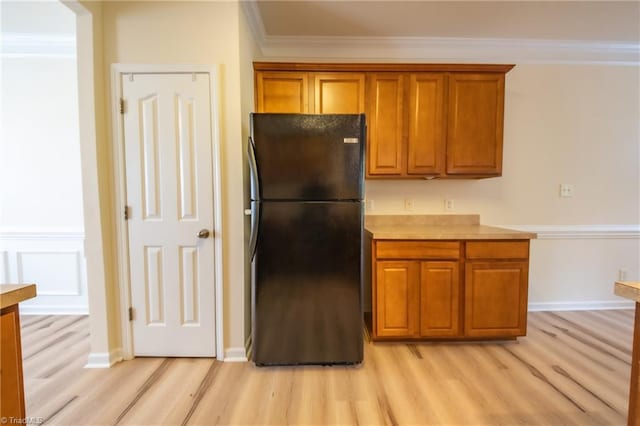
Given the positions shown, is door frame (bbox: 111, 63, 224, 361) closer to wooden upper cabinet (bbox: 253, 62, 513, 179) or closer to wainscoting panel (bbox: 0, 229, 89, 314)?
wooden upper cabinet (bbox: 253, 62, 513, 179)

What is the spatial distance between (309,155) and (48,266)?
9.44 feet

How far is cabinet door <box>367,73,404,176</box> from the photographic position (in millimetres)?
2232

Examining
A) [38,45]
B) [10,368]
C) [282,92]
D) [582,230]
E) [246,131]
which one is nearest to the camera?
[10,368]

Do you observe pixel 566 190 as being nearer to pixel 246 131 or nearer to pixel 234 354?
pixel 246 131

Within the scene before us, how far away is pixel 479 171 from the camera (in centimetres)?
229

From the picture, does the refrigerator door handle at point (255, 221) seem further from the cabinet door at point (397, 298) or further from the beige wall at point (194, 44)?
the cabinet door at point (397, 298)

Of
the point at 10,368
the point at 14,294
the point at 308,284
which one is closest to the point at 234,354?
the point at 308,284

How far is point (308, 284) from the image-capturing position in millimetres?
1776

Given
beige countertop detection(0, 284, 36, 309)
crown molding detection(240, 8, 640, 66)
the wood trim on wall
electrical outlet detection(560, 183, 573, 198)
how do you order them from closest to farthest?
1. beige countertop detection(0, 284, 36, 309)
2. the wood trim on wall
3. crown molding detection(240, 8, 640, 66)
4. electrical outlet detection(560, 183, 573, 198)

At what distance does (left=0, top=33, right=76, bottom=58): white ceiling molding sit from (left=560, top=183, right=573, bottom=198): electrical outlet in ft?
16.1

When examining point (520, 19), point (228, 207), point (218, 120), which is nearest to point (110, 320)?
point (228, 207)

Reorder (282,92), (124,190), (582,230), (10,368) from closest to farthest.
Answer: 1. (10,368)
2. (124,190)
3. (282,92)
4. (582,230)

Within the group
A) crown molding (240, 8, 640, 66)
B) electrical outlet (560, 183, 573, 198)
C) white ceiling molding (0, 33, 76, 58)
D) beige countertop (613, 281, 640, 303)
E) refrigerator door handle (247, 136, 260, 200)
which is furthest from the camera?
electrical outlet (560, 183, 573, 198)

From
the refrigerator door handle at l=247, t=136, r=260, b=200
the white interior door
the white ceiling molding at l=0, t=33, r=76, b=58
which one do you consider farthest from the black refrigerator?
the white ceiling molding at l=0, t=33, r=76, b=58
